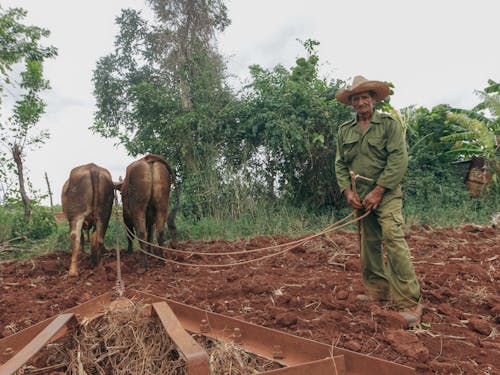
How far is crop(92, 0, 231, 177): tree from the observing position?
31.6 feet

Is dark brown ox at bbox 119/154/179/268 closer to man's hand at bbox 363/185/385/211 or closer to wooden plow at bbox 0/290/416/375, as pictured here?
wooden plow at bbox 0/290/416/375

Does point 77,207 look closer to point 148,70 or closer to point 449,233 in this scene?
point 449,233

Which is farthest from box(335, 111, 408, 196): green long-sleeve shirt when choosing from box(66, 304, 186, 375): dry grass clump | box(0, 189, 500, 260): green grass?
box(0, 189, 500, 260): green grass

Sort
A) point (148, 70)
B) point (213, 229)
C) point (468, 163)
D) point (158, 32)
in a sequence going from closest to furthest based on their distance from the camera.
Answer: point (213, 229) → point (468, 163) → point (158, 32) → point (148, 70)

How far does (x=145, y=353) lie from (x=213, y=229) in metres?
5.74

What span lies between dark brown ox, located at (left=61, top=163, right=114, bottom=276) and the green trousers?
358cm

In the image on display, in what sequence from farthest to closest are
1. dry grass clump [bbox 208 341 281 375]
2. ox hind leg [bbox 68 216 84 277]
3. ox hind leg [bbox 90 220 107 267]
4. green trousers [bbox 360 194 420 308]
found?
ox hind leg [bbox 90 220 107 267] → ox hind leg [bbox 68 216 84 277] → green trousers [bbox 360 194 420 308] → dry grass clump [bbox 208 341 281 375]

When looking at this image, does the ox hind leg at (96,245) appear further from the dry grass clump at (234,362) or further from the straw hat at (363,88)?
the straw hat at (363,88)

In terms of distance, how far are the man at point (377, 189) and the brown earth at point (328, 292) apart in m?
0.24

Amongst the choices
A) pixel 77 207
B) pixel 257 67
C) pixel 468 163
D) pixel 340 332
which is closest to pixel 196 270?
pixel 77 207

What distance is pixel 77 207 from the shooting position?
211 inches

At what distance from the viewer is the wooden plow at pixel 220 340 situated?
73.7 inches

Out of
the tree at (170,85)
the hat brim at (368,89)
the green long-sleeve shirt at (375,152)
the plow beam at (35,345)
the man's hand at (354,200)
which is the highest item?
the tree at (170,85)

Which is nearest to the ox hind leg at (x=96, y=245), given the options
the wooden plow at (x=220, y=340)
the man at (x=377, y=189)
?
the wooden plow at (x=220, y=340)
